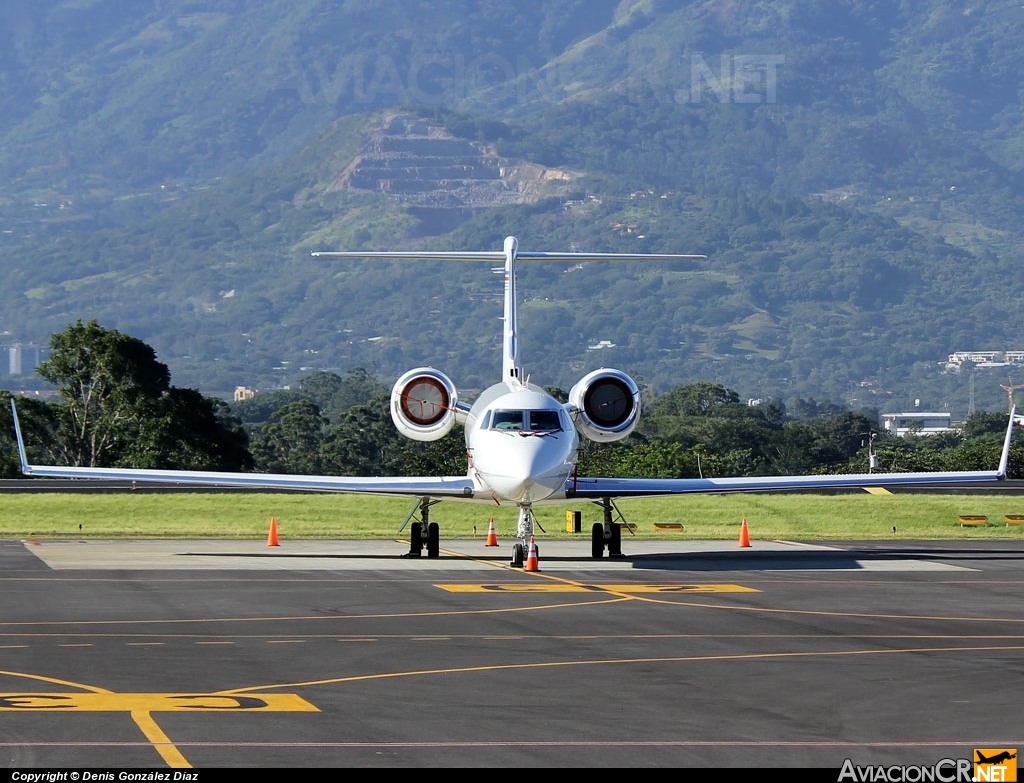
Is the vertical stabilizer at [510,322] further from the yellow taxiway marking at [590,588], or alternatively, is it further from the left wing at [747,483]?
the yellow taxiway marking at [590,588]

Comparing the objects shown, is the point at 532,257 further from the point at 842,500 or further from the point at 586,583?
the point at 842,500

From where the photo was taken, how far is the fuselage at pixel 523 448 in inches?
1196

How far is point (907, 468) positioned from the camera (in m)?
79.8

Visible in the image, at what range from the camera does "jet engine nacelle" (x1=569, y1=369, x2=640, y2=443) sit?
34.5 metres

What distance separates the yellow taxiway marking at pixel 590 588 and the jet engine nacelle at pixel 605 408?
6791 millimetres

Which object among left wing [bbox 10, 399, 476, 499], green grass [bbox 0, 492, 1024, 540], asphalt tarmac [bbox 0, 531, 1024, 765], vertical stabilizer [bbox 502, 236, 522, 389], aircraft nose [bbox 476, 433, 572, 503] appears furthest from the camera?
green grass [bbox 0, 492, 1024, 540]

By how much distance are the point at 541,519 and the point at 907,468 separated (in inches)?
1462

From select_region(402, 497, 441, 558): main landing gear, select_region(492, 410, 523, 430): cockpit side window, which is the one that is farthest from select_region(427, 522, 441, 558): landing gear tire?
select_region(492, 410, 523, 430): cockpit side window

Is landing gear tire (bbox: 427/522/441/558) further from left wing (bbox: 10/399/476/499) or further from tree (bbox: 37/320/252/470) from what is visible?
tree (bbox: 37/320/252/470)

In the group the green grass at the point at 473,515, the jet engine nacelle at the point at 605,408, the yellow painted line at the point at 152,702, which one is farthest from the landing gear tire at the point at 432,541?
the yellow painted line at the point at 152,702

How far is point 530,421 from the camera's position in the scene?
103 feet

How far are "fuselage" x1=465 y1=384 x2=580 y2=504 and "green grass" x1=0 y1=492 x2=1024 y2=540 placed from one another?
11323 millimetres

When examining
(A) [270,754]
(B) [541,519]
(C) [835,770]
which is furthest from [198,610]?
(B) [541,519]

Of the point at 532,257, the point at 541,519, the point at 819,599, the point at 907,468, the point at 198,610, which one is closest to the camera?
the point at 198,610
